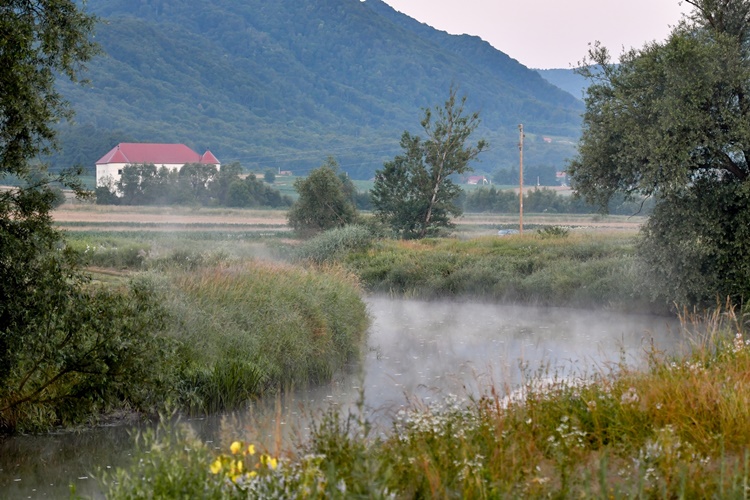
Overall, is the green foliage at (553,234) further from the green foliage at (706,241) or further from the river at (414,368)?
the green foliage at (706,241)

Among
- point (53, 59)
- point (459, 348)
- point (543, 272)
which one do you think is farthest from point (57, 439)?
point (543, 272)

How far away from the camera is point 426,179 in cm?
5228

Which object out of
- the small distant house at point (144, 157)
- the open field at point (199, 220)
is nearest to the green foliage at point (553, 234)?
the open field at point (199, 220)

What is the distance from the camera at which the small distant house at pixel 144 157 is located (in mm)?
141125

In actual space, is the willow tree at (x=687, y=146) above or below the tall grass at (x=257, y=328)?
above

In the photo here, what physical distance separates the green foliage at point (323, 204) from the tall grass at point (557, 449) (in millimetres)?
41195

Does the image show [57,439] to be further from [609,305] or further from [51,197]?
[609,305]

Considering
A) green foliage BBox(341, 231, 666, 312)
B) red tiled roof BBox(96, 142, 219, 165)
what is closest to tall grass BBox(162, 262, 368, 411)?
green foliage BBox(341, 231, 666, 312)

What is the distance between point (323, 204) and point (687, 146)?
97.5 ft

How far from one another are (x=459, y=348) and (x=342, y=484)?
54.5 feet

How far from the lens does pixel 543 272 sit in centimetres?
3497

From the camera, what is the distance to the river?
11.4 m

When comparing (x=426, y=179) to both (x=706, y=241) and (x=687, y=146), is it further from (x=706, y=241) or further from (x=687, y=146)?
(x=687, y=146)

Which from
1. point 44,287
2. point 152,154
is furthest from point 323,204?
point 152,154
